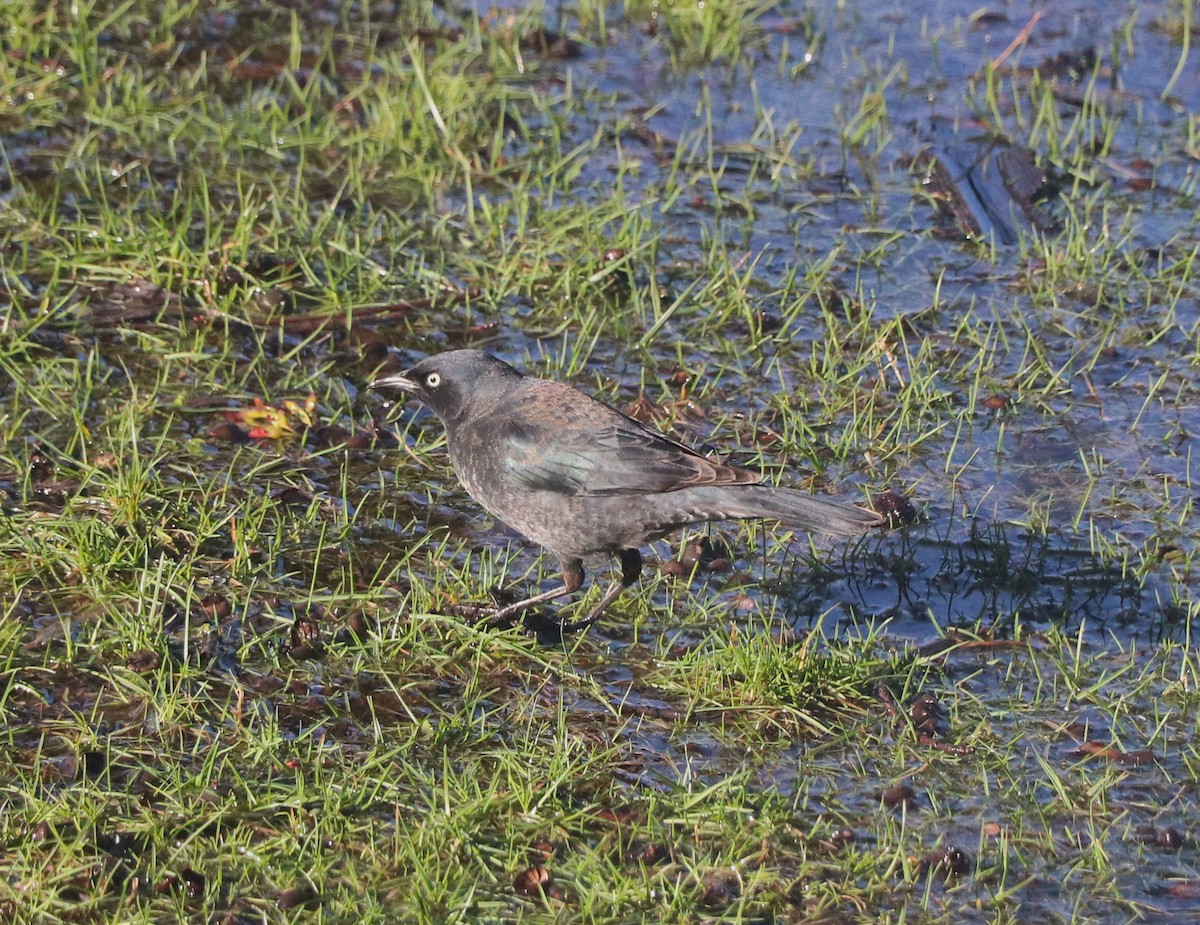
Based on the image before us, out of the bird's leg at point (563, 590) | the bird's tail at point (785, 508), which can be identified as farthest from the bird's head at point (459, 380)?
the bird's tail at point (785, 508)

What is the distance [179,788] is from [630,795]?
1.40 metres

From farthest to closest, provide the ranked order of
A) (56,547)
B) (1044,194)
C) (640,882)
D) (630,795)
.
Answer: (1044,194)
(56,547)
(630,795)
(640,882)

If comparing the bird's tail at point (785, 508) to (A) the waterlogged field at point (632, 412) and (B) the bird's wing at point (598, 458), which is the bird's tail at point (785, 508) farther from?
(A) the waterlogged field at point (632, 412)

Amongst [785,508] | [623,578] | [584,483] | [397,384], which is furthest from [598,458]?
[397,384]

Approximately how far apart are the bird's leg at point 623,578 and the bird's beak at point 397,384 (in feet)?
3.93

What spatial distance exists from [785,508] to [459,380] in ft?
5.29

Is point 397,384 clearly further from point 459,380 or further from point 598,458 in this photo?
point 598,458

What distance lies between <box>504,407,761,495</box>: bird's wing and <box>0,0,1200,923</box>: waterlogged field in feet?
1.55

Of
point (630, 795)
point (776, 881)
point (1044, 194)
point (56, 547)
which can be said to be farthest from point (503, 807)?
point (1044, 194)

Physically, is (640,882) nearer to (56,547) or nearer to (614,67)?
(56,547)

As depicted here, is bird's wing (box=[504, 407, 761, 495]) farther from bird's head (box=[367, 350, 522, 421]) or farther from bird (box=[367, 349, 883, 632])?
bird's head (box=[367, 350, 522, 421])

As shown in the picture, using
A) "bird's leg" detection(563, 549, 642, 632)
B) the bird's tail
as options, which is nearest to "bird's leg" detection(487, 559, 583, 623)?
"bird's leg" detection(563, 549, 642, 632)

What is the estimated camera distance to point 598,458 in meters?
6.27

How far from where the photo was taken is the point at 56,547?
609 centimetres
